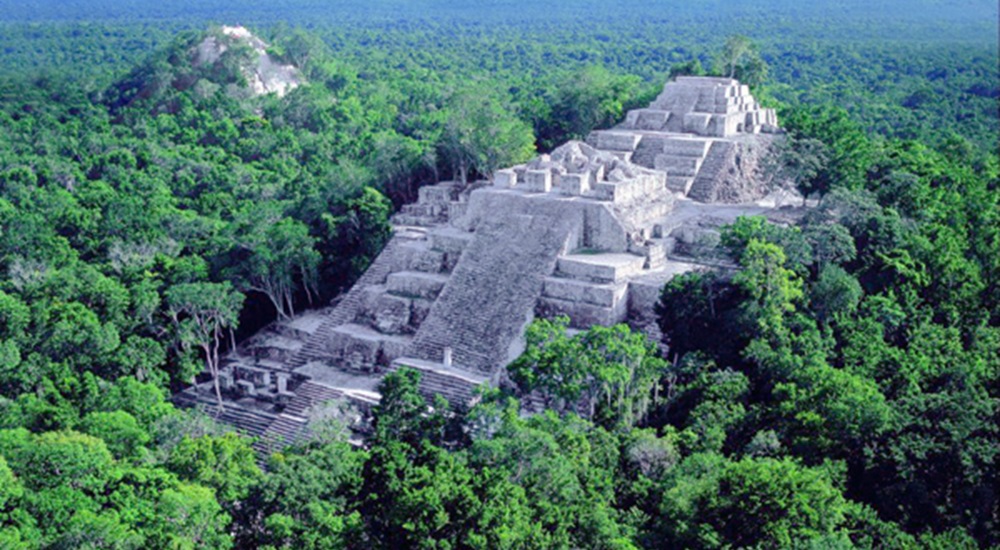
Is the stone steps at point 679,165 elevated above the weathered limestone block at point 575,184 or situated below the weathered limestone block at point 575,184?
below

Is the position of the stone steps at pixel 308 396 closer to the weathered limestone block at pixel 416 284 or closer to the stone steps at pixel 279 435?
the stone steps at pixel 279 435

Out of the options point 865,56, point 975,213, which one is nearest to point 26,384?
point 975,213

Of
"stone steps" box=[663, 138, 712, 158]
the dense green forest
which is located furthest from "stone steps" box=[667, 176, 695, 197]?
the dense green forest

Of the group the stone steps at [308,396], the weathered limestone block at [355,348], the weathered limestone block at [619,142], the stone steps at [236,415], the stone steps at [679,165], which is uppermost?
the weathered limestone block at [619,142]

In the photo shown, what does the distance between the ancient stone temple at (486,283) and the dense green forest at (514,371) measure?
1022mm

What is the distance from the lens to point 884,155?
27.3m

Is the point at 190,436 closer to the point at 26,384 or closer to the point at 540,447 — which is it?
the point at 26,384

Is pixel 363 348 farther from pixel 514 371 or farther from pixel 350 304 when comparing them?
pixel 514 371

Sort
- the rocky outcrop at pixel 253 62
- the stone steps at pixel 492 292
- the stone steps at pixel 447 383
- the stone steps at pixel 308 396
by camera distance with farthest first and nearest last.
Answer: the rocky outcrop at pixel 253 62 → the stone steps at pixel 492 292 → the stone steps at pixel 308 396 → the stone steps at pixel 447 383

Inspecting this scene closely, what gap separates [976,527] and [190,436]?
12476 mm

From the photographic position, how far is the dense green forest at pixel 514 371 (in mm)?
14516

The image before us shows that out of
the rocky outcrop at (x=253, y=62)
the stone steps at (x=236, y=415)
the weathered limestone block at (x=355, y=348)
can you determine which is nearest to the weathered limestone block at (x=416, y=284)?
the weathered limestone block at (x=355, y=348)

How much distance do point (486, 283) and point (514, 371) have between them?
3937 millimetres

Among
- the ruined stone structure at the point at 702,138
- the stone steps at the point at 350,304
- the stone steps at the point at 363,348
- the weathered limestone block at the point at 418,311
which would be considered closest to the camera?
the stone steps at the point at 363,348
